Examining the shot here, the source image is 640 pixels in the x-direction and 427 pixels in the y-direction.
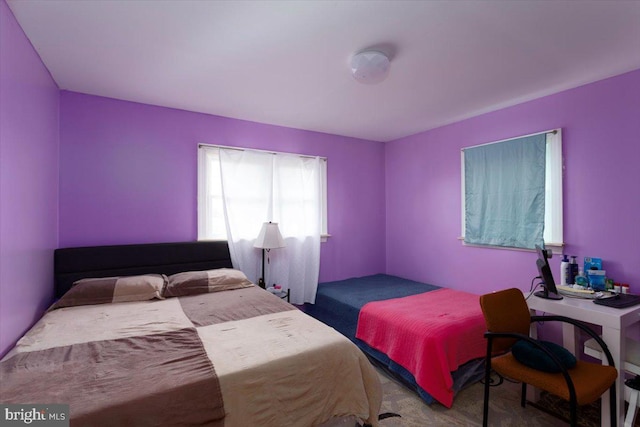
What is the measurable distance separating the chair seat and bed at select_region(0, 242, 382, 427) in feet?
2.86

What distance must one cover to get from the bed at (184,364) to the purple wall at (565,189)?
7.39 ft

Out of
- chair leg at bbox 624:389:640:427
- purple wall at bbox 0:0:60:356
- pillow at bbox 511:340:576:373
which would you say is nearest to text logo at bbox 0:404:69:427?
purple wall at bbox 0:0:60:356

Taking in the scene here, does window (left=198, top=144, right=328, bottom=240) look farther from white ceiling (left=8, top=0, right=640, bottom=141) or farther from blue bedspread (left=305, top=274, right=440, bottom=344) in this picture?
blue bedspread (left=305, top=274, right=440, bottom=344)

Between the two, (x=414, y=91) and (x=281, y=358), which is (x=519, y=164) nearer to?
(x=414, y=91)

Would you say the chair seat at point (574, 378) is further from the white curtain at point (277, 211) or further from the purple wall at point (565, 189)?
the white curtain at point (277, 211)

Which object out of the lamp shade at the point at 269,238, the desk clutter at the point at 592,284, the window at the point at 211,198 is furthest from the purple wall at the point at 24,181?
the desk clutter at the point at 592,284

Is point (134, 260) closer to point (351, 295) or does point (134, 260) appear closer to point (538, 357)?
point (351, 295)

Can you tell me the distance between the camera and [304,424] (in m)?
1.45

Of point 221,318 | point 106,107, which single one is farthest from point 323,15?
point 106,107

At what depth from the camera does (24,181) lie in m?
1.95

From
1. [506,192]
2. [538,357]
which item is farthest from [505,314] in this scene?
[506,192]

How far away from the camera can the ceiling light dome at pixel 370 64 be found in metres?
2.06

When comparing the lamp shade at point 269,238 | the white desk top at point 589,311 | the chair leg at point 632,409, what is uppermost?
the lamp shade at point 269,238

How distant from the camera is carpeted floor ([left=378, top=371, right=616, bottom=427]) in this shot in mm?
2039
